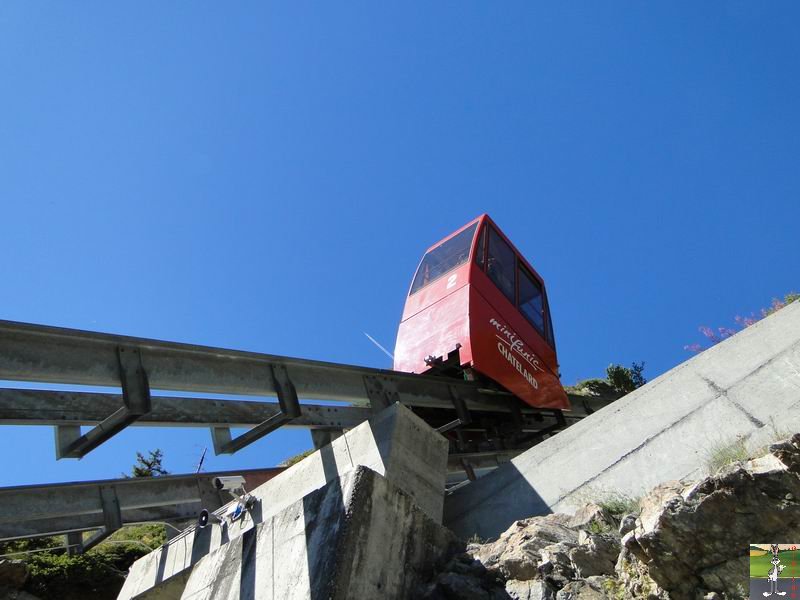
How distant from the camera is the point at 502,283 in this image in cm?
1080

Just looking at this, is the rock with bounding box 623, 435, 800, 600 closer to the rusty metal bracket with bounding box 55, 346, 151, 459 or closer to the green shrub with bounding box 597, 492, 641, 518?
the green shrub with bounding box 597, 492, 641, 518

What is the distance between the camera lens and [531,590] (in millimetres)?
3469

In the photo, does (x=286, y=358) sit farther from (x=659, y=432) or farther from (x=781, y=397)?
(x=781, y=397)

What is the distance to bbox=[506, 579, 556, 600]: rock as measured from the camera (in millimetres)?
3406

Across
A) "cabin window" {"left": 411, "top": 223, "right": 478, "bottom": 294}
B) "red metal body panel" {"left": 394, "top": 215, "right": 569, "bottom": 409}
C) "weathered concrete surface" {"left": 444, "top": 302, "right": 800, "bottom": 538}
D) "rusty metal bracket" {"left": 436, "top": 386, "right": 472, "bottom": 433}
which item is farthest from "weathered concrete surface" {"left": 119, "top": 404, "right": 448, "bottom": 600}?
"cabin window" {"left": 411, "top": 223, "right": 478, "bottom": 294}

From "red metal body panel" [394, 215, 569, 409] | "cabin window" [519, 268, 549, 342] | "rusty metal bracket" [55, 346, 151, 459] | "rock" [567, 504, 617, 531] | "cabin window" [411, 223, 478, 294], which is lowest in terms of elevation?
"rock" [567, 504, 617, 531]

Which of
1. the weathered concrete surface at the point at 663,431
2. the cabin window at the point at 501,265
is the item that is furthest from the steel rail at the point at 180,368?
the cabin window at the point at 501,265

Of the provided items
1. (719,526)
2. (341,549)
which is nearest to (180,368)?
(341,549)

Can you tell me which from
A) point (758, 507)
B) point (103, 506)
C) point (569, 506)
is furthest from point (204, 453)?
point (758, 507)

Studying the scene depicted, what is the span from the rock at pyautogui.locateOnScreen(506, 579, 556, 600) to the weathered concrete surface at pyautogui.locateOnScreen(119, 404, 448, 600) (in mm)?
1864

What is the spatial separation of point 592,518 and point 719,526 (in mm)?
1189

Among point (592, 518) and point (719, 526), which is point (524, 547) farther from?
point (719, 526)

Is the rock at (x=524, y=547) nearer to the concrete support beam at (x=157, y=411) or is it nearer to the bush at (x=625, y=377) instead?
the concrete support beam at (x=157, y=411)

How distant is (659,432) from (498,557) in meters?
1.88
